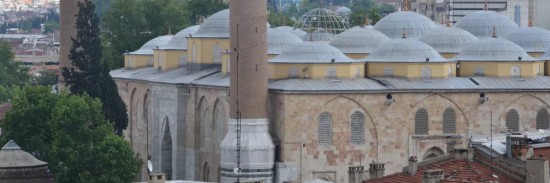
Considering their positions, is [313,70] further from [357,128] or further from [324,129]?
[357,128]

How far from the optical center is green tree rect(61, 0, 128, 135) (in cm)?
7462

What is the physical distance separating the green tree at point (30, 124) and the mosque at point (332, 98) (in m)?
4.73

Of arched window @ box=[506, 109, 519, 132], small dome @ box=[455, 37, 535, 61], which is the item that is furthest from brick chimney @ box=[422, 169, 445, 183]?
small dome @ box=[455, 37, 535, 61]

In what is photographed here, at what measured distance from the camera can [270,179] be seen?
64.8m

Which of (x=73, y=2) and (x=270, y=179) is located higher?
(x=73, y=2)

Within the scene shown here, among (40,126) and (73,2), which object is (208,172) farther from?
(73,2)

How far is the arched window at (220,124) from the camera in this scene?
68.9 m

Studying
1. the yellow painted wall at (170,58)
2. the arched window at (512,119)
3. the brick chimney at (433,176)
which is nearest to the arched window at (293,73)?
the arched window at (512,119)

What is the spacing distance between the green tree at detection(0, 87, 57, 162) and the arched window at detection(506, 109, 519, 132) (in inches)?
542

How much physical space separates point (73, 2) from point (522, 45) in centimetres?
1619

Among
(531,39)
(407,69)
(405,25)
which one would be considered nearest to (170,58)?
(405,25)

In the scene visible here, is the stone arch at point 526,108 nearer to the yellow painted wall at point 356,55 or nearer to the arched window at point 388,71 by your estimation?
the arched window at point 388,71

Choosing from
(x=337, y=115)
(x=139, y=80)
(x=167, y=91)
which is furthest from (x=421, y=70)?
(x=139, y=80)

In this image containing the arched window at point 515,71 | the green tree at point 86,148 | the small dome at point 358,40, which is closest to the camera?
the green tree at point 86,148
